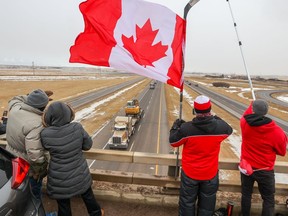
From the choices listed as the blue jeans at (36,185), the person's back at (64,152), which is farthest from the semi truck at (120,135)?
the person's back at (64,152)

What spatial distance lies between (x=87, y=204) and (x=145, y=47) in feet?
9.55

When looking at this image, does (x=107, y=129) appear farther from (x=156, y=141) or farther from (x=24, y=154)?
(x=24, y=154)

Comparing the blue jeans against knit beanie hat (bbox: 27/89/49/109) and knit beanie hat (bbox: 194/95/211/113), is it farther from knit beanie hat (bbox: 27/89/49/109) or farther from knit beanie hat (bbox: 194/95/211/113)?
knit beanie hat (bbox: 194/95/211/113)

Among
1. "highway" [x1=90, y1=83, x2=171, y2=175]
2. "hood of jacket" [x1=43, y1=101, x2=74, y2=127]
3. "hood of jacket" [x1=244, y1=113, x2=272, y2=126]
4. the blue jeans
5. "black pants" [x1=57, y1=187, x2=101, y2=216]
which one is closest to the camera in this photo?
"hood of jacket" [x1=43, y1=101, x2=74, y2=127]

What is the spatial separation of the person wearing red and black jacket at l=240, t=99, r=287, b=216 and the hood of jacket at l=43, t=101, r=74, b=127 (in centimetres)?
275

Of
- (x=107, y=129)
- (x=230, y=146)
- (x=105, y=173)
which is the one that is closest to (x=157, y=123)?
(x=107, y=129)

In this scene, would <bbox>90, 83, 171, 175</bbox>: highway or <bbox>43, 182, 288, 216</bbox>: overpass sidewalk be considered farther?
<bbox>90, 83, 171, 175</bbox>: highway

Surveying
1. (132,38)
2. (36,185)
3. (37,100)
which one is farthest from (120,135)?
(37,100)

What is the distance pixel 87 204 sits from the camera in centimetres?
388

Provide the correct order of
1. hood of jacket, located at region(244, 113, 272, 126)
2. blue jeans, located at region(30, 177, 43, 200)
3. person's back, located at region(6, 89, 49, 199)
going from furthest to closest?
1. blue jeans, located at region(30, 177, 43, 200)
2. hood of jacket, located at region(244, 113, 272, 126)
3. person's back, located at region(6, 89, 49, 199)

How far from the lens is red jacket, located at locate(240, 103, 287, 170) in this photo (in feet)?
11.7

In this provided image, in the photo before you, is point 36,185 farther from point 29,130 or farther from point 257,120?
point 257,120

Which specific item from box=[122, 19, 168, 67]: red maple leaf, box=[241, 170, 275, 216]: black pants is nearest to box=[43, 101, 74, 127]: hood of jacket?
box=[122, 19, 168, 67]: red maple leaf

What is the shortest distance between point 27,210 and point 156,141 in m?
24.4
